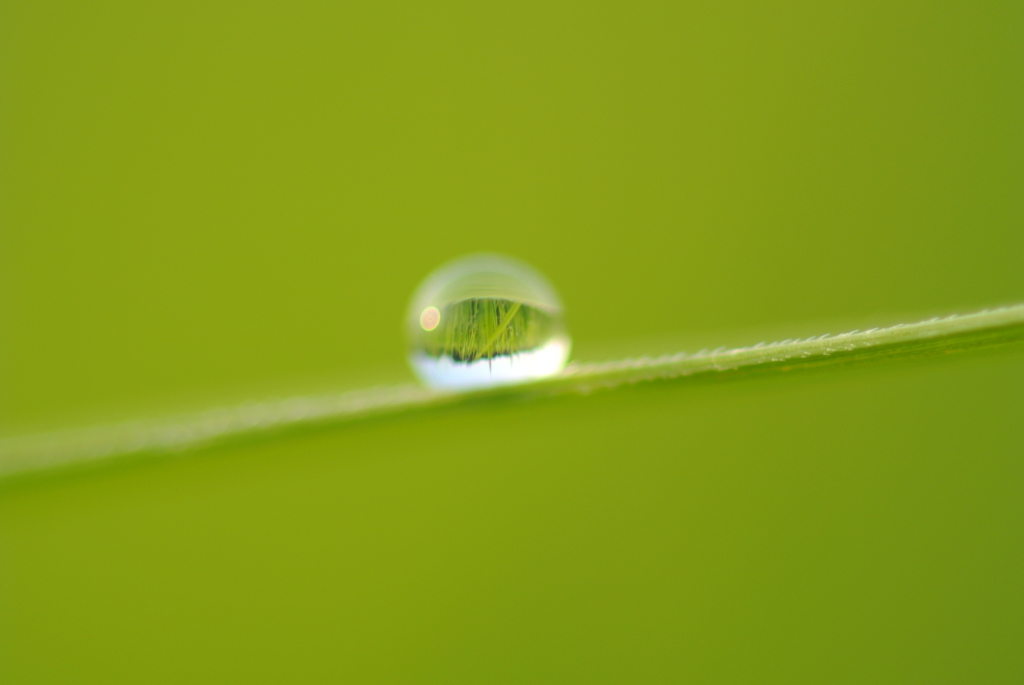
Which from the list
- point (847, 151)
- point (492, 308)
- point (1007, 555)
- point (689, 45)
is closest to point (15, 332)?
point (492, 308)

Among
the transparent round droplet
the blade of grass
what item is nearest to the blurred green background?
the transparent round droplet

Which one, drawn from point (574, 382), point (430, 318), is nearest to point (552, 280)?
point (430, 318)

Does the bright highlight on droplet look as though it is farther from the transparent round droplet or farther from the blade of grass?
the blade of grass

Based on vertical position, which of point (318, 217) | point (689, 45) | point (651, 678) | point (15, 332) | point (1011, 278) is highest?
point (689, 45)

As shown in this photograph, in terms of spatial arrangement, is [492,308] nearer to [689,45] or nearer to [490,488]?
[490,488]

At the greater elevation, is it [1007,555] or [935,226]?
[935,226]

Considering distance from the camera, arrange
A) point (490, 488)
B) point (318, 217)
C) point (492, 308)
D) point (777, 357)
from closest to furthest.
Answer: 1. point (777, 357)
2. point (492, 308)
3. point (490, 488)
4. point (318, 217)

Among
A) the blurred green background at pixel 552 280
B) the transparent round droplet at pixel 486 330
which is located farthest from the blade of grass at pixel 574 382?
the blurred green background at pixel 552 280
